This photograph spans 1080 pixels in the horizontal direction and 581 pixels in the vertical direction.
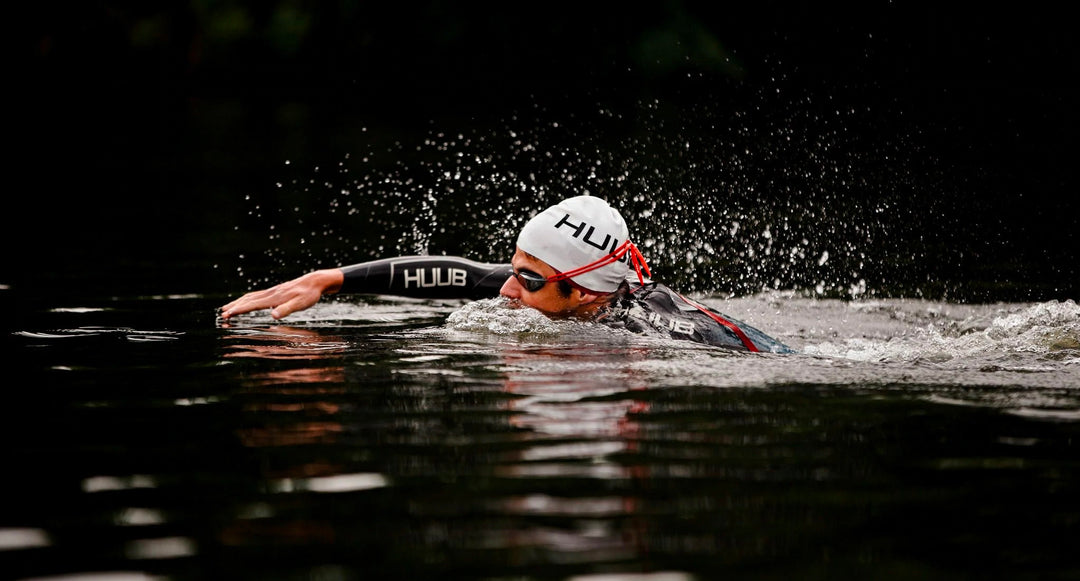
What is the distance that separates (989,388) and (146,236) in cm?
1041

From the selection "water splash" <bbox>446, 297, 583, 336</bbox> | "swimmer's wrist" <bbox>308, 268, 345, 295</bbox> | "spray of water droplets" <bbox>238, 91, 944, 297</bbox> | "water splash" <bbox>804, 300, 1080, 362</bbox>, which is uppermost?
"spray of water droplets" <bbox>238, 91, 944, 297</bbox>

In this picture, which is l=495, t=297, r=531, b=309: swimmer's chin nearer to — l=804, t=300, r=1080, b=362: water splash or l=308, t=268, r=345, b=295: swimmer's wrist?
l=308, t=268, r=345, b=295: swimmer's wrist

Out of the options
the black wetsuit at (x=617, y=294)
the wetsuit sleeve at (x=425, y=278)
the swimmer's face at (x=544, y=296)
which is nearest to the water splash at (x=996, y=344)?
the black wetsuit at (x=617, y=294)

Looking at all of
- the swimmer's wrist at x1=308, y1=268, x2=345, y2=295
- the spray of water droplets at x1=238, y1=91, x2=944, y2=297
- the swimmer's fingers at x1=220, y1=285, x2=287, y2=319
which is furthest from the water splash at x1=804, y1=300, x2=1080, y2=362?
the swimmer's fingers at x1=220, y1=285, x2=287, y2=319

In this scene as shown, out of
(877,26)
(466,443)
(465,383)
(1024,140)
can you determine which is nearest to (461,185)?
(1024,140)

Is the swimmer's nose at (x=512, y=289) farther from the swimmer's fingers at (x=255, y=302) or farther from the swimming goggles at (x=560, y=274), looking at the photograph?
the swimmer's fingers at (x=255, y=302)

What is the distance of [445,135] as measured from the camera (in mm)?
30125

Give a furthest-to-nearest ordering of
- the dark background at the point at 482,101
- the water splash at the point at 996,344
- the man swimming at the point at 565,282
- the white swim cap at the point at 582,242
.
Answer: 1. the dark background at the point at 482,101
2. the white swim cap at the point at 582,242
3. the man swimming at the point at 565,282
4. the water splash at the point at 996,344

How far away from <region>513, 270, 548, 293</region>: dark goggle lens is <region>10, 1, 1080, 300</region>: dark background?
3644mm

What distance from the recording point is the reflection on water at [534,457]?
4.68 m

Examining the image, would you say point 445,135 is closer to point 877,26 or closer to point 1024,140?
point 1024,140

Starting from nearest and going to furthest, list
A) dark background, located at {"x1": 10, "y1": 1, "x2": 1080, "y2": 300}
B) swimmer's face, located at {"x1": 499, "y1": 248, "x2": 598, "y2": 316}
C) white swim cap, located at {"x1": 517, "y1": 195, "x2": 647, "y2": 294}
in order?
white swim cap, located at {"x1": 517, "y1": 195, "x2": 647, "y2": 294}, swimmer's face, located at {"x1": 499, "y1": 248, "x2": 598, "y2": 316}, dark background, located at {"x1": 10, "y1": 1, "x2": 1080, "y2": 300}

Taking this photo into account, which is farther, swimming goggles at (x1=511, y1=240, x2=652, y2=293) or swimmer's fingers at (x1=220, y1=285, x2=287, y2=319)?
swimming goggles at (x1=511, y1=240, x2=652, y2=293)

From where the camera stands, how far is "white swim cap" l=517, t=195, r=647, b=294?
918cm
